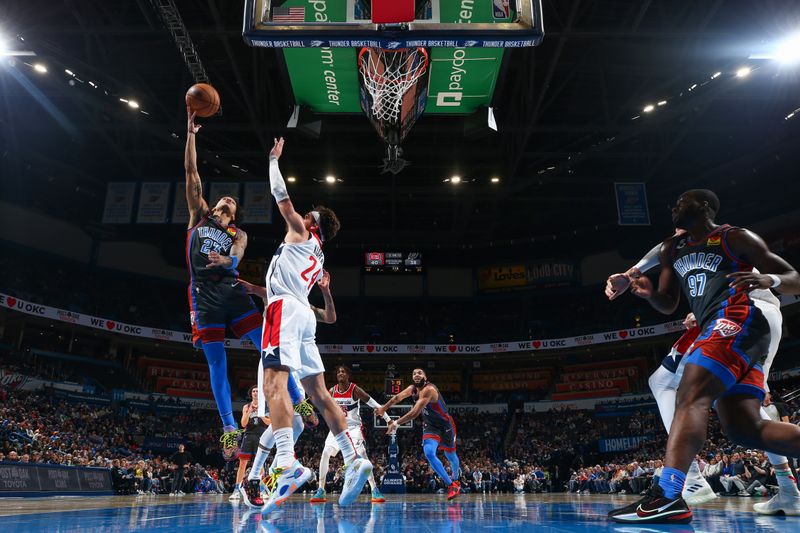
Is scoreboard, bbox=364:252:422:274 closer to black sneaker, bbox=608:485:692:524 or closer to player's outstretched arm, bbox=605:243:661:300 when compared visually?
player's outstretched arm, bbox=605:243:661:300

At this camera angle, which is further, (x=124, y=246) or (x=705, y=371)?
(x=124, y=246)

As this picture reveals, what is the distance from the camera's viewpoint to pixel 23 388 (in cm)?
2336

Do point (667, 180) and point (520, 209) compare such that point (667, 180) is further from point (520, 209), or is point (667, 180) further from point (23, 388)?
point (23, 388)

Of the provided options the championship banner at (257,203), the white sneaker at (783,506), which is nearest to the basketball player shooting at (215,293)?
the white sneaker at (783,506)

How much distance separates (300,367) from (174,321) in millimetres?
30157

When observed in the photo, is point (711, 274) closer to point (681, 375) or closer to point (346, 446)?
point (681, 375)

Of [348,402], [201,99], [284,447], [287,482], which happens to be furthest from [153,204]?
[287,482]

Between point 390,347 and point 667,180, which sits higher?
point 667,180

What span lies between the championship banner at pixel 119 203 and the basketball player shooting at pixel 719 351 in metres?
20.6

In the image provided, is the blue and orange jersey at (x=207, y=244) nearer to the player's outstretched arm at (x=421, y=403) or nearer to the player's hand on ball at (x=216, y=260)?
the player's hand on ball at (x=216, y=260)

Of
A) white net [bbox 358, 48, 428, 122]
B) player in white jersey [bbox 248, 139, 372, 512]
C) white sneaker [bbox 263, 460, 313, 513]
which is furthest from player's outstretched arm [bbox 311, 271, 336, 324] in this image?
white net [bbox 358, 48, 428, 122]

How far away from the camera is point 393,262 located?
3108cm

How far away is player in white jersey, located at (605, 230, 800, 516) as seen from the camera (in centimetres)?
366

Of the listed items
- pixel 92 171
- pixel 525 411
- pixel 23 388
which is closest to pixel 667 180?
pixel 525 411
